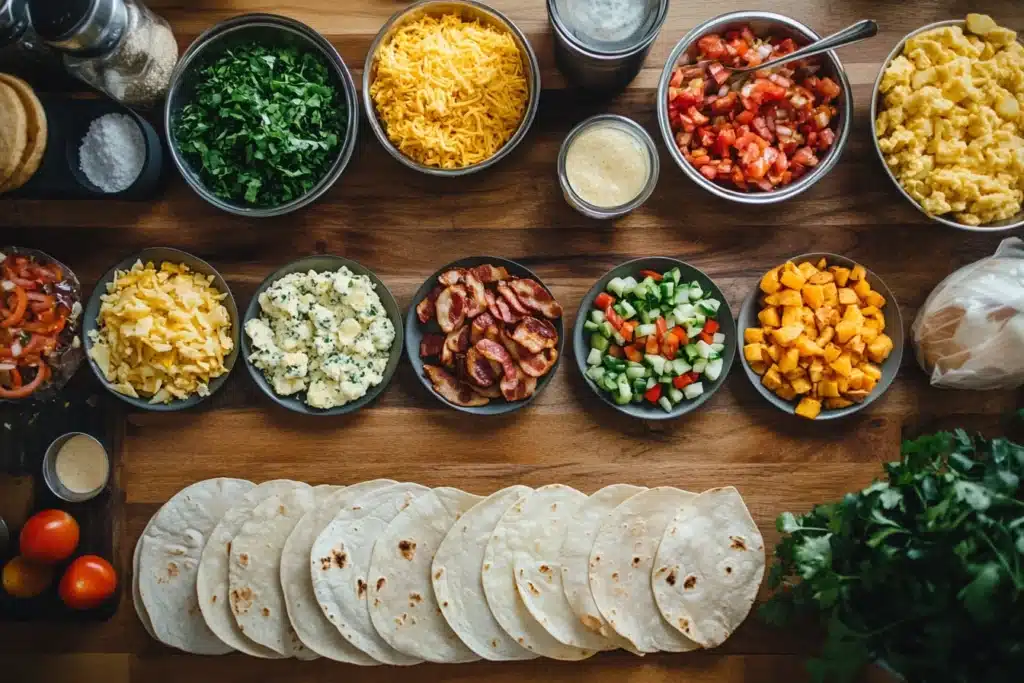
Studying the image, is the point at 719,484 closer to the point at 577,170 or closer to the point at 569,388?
the point at 569,388

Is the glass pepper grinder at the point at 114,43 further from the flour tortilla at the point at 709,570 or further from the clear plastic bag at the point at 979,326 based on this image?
the clear plastic bag at the point at 979,326

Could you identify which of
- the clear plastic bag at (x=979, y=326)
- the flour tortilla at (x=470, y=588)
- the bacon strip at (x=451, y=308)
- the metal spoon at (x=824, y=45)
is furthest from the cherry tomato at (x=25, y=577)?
the clear plastic bag at (x=979, y=326)

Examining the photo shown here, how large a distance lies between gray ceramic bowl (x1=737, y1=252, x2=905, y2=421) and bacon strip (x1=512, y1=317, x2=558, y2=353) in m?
0.72

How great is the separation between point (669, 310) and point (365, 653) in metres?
1.67

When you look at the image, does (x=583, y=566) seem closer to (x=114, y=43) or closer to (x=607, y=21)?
(x=607, y=21)

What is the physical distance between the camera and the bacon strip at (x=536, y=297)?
2.96 m

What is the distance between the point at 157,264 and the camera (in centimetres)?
305

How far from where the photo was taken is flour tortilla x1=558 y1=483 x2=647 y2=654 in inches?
109

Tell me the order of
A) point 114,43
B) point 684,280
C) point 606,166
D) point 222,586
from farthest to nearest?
point 684,280 → point 606,166 → point 222,586 → point 114,43

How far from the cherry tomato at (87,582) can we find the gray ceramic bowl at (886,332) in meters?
2.51

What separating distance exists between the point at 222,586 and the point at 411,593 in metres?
0.68

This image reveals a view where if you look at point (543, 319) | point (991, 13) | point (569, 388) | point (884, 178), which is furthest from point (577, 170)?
point (991, 13)

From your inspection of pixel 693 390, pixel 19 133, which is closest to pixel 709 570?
pixel 693 390

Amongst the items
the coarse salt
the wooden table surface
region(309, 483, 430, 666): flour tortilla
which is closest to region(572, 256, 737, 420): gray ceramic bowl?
the wooden table surface
